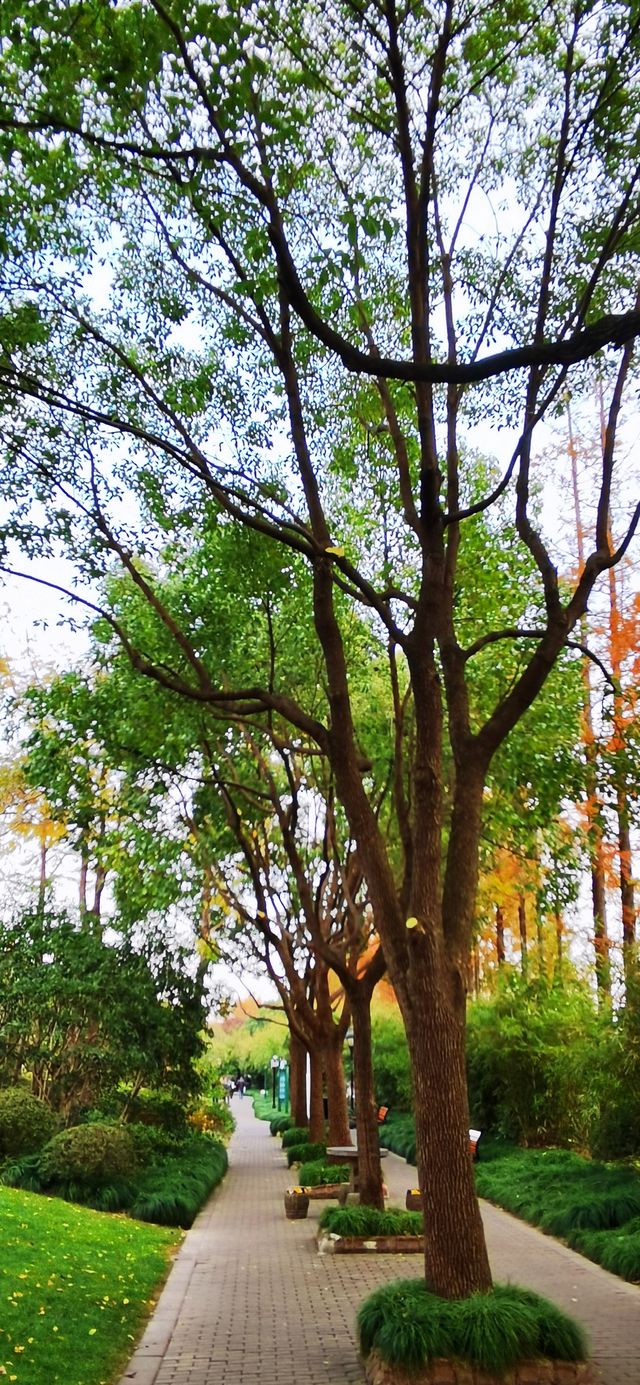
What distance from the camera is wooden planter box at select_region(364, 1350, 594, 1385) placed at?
238 inches

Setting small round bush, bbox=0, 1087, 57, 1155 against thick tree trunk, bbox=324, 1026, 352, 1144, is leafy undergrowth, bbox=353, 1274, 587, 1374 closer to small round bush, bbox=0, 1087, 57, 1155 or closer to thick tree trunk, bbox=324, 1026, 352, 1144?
small round bush, bbox=0, 1087, 57, 1155

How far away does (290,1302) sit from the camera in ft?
30.5

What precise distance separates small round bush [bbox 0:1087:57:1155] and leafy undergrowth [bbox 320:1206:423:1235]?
16.7 feet

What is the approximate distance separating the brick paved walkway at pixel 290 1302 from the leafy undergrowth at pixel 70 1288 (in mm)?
233

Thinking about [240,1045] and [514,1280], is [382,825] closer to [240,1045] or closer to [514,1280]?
[514,1280]

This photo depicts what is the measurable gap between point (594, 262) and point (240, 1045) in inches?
2488

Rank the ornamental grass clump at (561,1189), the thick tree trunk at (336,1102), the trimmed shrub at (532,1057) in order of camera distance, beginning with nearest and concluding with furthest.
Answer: the ornamental grass clump at (561,1189), the trimmed shrub at (532,1057), the thick tree trunk at (336,1102)

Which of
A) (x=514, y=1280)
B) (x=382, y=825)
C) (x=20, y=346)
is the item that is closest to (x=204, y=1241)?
(x=514, y=1280)

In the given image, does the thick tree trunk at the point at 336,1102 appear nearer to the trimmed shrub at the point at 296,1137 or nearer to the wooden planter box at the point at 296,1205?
the wooden planter box at the point at 296,1205

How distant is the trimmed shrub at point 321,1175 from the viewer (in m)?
17.0

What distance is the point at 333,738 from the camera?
798 cm

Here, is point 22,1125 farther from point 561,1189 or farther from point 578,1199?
point 578,1199

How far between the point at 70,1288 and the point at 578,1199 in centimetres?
694

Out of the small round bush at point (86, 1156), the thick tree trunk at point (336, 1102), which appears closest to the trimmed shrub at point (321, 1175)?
the thick tree trunk at point (336, 1102)
